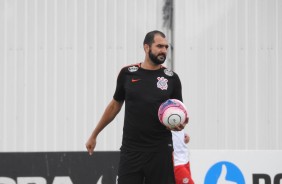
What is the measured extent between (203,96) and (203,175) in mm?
1583

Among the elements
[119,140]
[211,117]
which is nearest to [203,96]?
[211,117]

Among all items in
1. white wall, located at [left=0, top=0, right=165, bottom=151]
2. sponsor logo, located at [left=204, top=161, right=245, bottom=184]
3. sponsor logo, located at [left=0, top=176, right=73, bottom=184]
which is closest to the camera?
sponsor logo, located at [left=204, top=161, right=245, bottom=184]

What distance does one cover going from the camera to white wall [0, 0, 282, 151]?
725 centimetres

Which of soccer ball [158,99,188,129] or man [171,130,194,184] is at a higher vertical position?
soccer ball [158,99,188,129]

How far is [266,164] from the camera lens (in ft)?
20.1

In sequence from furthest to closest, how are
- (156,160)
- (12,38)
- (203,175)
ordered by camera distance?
(12,38) < (203,175) < (156,160)

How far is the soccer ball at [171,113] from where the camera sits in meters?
4.02

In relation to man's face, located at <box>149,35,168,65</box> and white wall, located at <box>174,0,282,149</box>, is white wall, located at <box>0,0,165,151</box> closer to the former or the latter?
white wall, located at <box>174,0,282,149</box>

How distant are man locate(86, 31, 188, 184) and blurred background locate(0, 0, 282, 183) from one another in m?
2.99

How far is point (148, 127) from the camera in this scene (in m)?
4.18

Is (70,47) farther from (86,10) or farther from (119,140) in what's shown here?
(119,140)

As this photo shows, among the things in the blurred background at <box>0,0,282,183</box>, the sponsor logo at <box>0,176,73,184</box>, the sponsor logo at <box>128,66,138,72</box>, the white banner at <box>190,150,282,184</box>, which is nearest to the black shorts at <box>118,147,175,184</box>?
the sponsor logo at <box>128,66,138,72</box>

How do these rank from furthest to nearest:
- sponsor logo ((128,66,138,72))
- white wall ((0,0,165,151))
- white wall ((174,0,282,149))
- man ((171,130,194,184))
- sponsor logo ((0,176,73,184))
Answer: white wall ((174,0,282,149)) → white wall ((0,0,165,151)) → sponsor logo ((0,176,73,184)) → man ((171,130,194,184)) → sponsor logo ((128,66,138,72))

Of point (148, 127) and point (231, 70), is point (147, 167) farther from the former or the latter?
point (231, 70)
